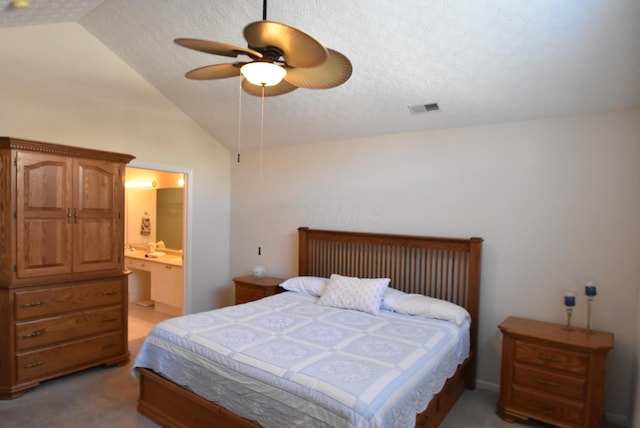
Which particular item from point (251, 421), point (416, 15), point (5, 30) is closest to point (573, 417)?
point (251, 421)

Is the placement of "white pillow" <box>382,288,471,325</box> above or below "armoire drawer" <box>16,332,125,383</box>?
above

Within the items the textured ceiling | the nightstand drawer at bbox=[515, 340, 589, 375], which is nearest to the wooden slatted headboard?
the nightstand drawer at bbox=[515, 340, 589, 375]

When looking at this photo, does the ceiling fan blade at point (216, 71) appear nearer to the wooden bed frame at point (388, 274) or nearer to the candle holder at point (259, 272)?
the wooden bed frame at point (388, 274)

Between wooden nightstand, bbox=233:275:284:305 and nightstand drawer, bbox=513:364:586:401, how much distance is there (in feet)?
7.77

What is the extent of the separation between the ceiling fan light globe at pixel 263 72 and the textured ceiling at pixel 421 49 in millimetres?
1018

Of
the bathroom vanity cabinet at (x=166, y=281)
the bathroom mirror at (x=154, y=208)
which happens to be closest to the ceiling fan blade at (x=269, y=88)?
the bathroom vanity cabinet at (x=166, y=281)

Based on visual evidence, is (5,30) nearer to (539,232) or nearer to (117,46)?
(117,46)

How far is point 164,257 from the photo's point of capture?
533 centimetres

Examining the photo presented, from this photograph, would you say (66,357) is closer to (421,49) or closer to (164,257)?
(164,257)

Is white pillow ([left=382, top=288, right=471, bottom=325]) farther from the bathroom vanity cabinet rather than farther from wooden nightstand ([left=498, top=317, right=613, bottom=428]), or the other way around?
the bathroom vanity cabinet

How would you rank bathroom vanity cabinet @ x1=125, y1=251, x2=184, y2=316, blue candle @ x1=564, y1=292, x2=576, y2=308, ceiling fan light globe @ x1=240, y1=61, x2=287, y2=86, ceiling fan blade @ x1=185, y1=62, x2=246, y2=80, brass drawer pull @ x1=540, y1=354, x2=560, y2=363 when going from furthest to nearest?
bathroom vanity cabinet @ x1=125, y1=251, x2=184, y2=316 < blue candle @ x1=564, y1=292, x2=576, y2=308 < brass drawer pull @ x1=540, y1=354, x2=560, y2=363 < ceiling fan blade @ x1=185, y1=62, x2=246, y2=80 < ceiling fan light globe @ x1=240, y1=61, x2=287, y2=86

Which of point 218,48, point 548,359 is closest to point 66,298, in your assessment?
point 218,48

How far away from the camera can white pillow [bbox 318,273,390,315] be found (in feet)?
10.3

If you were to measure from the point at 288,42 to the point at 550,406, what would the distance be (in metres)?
2.79
